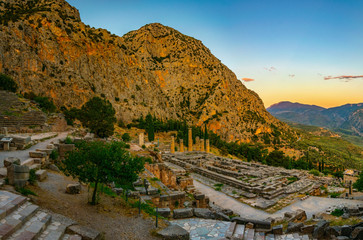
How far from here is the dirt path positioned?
6293 millimetres

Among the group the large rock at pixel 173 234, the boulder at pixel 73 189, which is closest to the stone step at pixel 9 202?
the boulder at pixel 73 189

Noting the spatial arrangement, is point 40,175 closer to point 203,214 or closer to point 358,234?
point 203,214

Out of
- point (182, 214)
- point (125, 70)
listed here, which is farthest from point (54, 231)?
point (125, 70)

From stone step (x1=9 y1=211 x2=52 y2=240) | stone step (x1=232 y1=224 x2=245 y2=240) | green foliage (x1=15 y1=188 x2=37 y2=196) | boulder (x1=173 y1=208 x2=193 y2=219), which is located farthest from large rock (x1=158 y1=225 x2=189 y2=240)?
green foliage (x1=15 y1=188 x2=37 y2=196)

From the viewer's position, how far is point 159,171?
55.7ft

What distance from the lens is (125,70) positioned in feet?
218

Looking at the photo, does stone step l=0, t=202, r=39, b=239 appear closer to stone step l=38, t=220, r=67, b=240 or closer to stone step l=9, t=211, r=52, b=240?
stone step l=9, t=211, r=52, b=240

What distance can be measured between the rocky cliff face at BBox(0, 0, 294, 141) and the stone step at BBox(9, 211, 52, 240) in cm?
4285

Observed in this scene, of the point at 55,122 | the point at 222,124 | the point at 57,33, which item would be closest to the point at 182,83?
the point at 222,124

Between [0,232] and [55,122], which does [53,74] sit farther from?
[0,232]

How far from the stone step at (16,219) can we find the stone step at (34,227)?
91mm

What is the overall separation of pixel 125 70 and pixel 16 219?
6530 cm

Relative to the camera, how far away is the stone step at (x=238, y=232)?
24.3ft

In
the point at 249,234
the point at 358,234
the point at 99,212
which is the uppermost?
the point at 99,212
